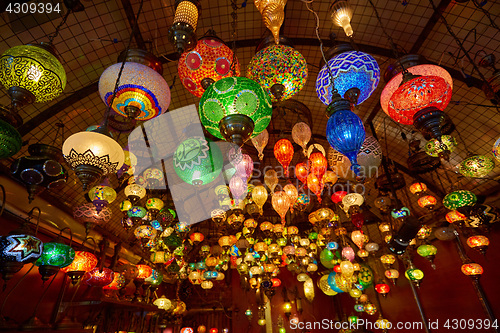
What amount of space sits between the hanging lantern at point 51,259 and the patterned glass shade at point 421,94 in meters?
3.16

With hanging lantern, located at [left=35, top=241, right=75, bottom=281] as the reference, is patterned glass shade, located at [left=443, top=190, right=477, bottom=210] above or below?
above

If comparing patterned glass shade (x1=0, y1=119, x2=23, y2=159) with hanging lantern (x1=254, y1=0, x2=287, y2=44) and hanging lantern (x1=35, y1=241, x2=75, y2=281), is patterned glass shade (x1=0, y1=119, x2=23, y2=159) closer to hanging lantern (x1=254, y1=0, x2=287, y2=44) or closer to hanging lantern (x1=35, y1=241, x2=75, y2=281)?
hanging lantern (x1=35, y1=241, x2=75, y2=281)

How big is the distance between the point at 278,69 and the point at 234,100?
29.3 inches

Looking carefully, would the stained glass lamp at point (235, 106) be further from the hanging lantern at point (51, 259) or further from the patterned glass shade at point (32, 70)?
the hanging lantern at point (51, 259)

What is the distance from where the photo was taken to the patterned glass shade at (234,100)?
137 cm

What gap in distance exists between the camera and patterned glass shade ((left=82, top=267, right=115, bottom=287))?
3299 millimetres

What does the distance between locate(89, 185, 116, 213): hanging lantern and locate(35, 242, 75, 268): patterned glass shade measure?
22.2 inches

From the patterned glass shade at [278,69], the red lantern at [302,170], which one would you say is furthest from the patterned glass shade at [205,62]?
the red lantern at [302,170]

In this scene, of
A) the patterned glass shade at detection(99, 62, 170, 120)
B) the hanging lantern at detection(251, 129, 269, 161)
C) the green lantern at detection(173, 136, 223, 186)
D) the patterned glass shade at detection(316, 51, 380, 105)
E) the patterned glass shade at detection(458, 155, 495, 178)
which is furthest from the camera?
the patterned glass shade at detection(458, 155, 495, 178)

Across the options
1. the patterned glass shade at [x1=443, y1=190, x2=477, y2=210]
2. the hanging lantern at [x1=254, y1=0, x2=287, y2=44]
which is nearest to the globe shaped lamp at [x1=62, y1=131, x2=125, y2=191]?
the hanging lantern at [x1=254, y1=0, x2=287, y2=44]

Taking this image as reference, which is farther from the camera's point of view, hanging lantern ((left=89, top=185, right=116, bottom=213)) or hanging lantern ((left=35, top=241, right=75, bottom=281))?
hanging lantern ((left=89, top=185, right=116, bottom=213))

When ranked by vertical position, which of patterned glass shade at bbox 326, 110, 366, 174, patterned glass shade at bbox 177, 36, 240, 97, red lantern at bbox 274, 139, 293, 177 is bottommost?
patterned glass shade at bbox 326, 110, 366, 174

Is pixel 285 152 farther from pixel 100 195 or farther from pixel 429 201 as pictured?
pixel 429 201

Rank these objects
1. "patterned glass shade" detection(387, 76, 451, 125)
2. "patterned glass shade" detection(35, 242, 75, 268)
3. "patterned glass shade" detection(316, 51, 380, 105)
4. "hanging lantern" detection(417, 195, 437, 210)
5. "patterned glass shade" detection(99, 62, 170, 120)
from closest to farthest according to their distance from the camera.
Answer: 1. "patterned glass shade" detection(387, 76, 451, 125)
2. "patterned glass shade" detection(99, 62, 170, 120)
3. "patterned glass shade" detection(316, 51, 380, 105)
4. "patterned glass shade" detection(35, 242, 75, 268)
5. "hanging lantern" detection(417, 195, 437, 210)
